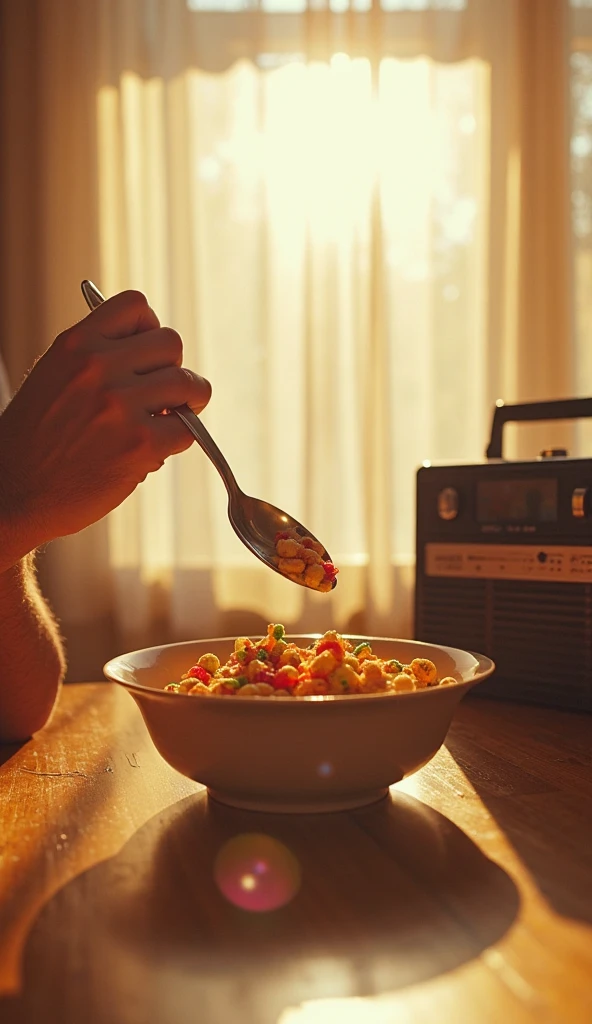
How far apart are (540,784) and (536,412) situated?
0.72 m

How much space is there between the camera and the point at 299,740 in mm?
619

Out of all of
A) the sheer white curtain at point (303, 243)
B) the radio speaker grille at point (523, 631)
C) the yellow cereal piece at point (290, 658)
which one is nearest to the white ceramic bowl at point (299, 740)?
the yellow cereal piece at point (290, 658)

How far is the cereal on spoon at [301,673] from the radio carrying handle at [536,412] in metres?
0.61

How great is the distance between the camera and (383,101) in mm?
2418

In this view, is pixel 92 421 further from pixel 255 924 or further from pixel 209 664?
pixel 255 924

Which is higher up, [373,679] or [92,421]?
[92,421]

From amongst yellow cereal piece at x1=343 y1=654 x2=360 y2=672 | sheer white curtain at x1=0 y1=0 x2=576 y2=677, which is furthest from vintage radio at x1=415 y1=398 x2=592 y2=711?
sheer white curtain at x1=0 y1=0 x2=576 y2=677

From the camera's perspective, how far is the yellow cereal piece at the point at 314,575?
Result: 89cm

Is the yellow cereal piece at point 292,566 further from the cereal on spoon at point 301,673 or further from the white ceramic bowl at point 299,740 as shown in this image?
the white ceramic bowl at point 299,740

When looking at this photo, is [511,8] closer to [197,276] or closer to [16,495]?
[197,276]

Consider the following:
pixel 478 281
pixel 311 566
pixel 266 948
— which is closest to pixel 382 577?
pixel 478 281

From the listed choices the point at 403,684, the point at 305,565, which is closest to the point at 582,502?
the point at 305,565

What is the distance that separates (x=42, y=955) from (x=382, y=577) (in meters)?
1.97

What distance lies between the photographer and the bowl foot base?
67 cm
